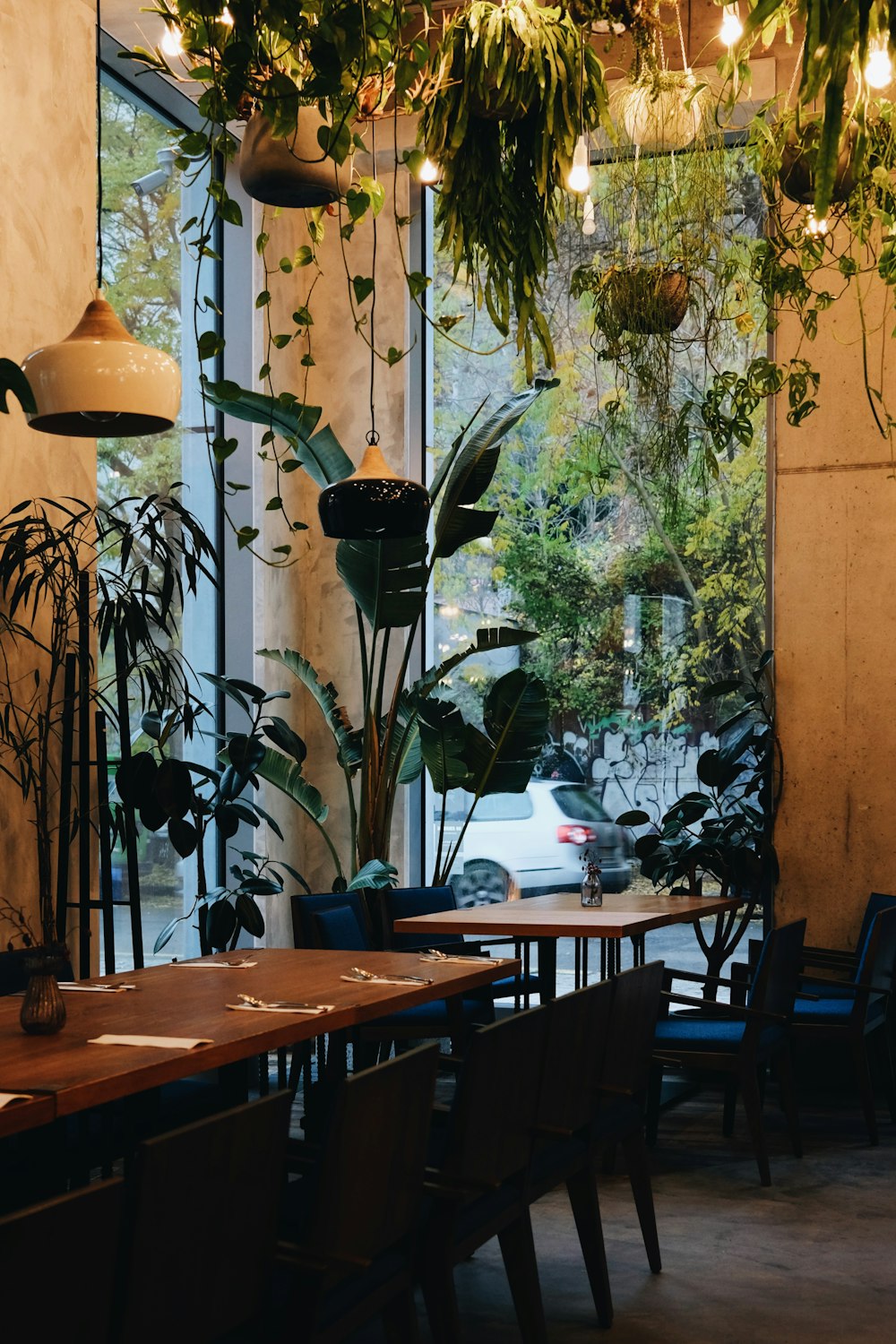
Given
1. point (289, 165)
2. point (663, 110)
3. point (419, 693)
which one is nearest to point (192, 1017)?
point (289, 165)

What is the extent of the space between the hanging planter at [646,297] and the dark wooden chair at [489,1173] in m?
3.72

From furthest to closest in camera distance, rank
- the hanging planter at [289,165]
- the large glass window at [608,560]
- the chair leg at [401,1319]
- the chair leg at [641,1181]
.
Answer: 1. the large glass window at [608,560]
2. the chair leg at [641,1181]
3. the hanging planter at [289,165]
4. the chair leg at [401,1319]

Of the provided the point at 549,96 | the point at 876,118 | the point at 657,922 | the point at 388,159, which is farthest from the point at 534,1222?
the point at 388,159

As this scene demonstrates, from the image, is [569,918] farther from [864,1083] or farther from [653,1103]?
[864,1083]

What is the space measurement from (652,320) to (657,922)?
7.98 feet

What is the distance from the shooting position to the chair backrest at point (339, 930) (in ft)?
16.8

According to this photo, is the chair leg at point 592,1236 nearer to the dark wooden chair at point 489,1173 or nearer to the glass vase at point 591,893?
the dark wooden chair at point 489,1173

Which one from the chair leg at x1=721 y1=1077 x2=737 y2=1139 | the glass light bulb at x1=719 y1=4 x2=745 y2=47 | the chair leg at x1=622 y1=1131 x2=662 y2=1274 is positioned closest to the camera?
the glass light bulb at x1=719 y1=4 x2=745 y2=47

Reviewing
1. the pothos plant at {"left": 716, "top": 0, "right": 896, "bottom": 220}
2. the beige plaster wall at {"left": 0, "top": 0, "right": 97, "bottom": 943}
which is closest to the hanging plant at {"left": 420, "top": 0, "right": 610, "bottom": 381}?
the pothos plant at {"left": 716, "top": 0, "right": 896, "bottom": 220}

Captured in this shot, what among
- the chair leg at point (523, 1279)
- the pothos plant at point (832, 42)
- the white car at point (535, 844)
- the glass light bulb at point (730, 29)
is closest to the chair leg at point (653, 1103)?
the white car at point (535, 844)

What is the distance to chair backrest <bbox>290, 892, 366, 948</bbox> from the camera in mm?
5148

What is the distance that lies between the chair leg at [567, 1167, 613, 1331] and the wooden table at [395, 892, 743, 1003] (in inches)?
63.0

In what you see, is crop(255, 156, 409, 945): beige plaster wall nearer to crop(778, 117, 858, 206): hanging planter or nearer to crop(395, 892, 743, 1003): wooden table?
crop(395, 892, 743, 1003): wooden table

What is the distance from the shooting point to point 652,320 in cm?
577
